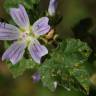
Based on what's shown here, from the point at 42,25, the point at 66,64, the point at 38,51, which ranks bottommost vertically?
the point at 66,64

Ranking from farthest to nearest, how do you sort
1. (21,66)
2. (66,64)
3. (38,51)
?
(21,66), (66,64), (38,51)

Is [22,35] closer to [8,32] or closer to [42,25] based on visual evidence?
[8,32]

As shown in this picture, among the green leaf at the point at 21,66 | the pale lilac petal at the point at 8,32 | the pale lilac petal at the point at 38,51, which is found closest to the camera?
the pale lilac petal at the point at 38,51

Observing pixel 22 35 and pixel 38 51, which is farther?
pixel 22 35

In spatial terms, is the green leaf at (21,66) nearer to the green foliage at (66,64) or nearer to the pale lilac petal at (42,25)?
the green foliage at (66,64)

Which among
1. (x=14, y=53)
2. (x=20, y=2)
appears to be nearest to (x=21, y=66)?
(x=14, y=53)

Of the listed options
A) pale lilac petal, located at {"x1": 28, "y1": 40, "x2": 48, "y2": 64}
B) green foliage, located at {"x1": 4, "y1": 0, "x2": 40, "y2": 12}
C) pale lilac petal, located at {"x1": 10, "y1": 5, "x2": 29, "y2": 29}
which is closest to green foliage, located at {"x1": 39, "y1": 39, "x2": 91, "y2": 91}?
pale lilac petal, located at {"x1": 28, "y1": 40, "x2": 48, "y2": 64}

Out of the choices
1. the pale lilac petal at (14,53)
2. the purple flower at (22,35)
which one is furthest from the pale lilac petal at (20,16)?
the pale lilac petal at (14,53)

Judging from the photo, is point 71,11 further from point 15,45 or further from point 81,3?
point 15,45

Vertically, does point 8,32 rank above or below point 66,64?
above
